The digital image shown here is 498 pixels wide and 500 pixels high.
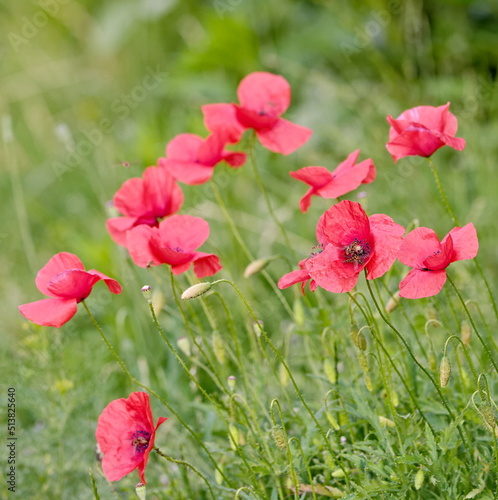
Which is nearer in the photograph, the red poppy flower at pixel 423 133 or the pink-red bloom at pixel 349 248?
the pink-red bloom at pixel 349 248

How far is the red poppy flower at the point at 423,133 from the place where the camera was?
1255mm

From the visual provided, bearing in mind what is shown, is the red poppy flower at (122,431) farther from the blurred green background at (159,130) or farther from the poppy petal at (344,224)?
the blurred green background at (159,130)

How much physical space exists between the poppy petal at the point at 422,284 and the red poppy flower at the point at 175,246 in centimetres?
33

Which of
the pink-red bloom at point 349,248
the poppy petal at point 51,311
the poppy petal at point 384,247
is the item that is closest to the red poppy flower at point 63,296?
the poppy petal at point 51,311

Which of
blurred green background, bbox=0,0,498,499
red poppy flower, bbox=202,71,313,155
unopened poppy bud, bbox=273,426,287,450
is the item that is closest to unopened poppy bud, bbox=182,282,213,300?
unopened poppy bud, bbox=273,426,287,450

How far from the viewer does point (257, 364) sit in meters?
1.61

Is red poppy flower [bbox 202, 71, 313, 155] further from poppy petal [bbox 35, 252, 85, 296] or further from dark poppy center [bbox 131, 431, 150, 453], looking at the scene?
dark poppy center [bbox 131, 431, 150, 453]

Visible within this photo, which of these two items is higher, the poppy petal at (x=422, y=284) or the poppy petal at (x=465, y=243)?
the poppy petal at (x=465, y=243)

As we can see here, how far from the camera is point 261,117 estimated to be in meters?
1.55

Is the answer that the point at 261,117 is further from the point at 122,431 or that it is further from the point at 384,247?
the point at 122,431

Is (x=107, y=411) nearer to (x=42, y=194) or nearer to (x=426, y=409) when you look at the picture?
(x=426, y=409)

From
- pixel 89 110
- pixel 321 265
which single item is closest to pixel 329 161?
pixel 89 110

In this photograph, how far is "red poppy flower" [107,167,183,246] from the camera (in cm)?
148

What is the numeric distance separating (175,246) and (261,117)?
36 cm
